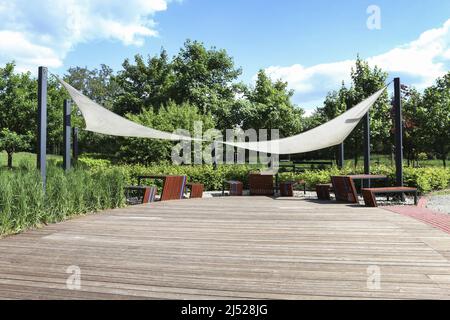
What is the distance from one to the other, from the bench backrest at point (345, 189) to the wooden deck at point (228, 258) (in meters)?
1.92

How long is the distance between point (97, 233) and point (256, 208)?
3.11 metres

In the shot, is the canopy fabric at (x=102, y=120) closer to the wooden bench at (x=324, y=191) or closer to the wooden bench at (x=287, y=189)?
the wooden bench at (x=287, y=189)

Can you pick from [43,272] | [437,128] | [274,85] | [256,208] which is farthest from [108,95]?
[43,272]

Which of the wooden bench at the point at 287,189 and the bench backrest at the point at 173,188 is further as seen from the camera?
the wooden bench at the point at 287,189

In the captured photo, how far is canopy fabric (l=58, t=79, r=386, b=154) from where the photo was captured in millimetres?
6949

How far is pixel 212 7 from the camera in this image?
8117 mm

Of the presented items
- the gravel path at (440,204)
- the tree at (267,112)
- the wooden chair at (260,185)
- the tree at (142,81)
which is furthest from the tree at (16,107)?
the gravel path at (440,204)

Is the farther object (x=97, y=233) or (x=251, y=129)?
(x=251, y=129)

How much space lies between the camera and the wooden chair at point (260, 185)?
31.1ft

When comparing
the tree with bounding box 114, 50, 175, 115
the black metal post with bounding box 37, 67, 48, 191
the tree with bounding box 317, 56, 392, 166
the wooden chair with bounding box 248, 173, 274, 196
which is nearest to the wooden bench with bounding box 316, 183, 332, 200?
the wooden chair with bounding box 248, 173, 274, 196

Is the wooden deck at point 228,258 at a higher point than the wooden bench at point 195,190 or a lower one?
lower

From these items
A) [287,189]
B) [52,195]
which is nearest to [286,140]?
[287,189]

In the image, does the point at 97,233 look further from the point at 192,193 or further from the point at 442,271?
the point at 192,193

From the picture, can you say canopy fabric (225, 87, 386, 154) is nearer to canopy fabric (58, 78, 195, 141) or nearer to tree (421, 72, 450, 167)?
canopy fabric (58, 78, 195, 141)
